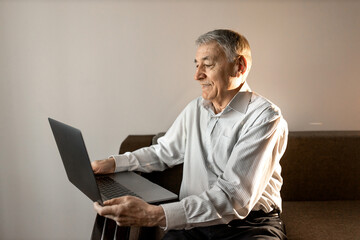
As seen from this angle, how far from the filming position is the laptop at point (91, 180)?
4.54ft

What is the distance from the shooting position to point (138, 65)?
7.77ft

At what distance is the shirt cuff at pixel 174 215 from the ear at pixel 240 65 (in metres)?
0.64

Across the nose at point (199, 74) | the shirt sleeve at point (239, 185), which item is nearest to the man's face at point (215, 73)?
the nose at point (199, 74)

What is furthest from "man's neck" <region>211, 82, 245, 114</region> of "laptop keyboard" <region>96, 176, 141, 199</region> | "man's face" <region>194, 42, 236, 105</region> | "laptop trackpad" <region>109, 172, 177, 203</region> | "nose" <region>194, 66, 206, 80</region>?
"laptop keyboard" <region>96, 176, 141, 199</region>

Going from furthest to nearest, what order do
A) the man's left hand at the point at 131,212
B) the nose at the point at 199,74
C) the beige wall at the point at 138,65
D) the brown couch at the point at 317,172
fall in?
the beige wall at the point at 138,65 < the brown couch at the point at 317,172 < the nose at the point at 199,74 < the man's left hand at the point at 131,212

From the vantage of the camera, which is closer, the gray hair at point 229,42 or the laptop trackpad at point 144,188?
the laptop trackpad at point 144,188

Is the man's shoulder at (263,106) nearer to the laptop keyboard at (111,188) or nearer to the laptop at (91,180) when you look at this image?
the laptop at (91,180)

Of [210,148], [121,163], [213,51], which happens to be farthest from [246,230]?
[213,51]

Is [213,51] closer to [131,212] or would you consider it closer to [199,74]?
[199,74]

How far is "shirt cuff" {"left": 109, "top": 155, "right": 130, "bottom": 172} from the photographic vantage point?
1.86m

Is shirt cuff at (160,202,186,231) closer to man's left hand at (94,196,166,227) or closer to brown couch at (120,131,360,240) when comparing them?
man's left hand at (94,196,166,227)

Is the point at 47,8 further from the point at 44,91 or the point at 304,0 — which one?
the point at 304,0

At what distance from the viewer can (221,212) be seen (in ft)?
4.92

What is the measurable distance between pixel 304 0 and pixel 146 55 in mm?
965
